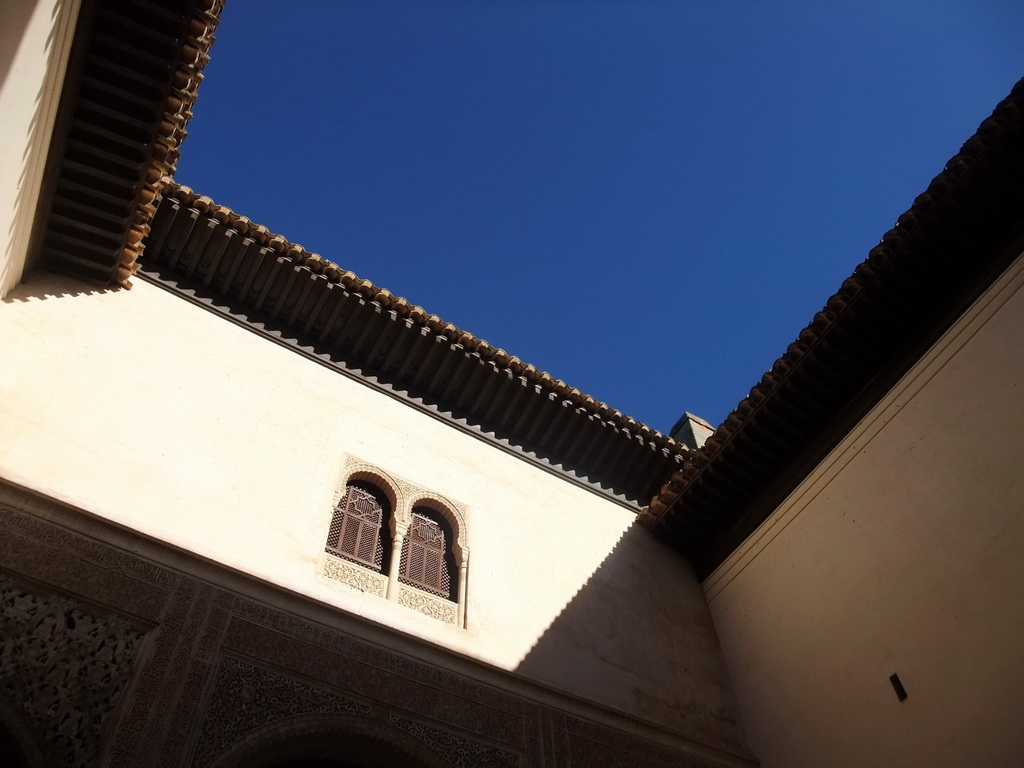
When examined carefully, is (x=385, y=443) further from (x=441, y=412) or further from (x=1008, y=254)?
(x=1008, y=254)

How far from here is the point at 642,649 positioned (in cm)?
554

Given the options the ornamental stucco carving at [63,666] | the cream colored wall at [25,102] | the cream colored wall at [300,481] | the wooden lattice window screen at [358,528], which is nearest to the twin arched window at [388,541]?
the wooden lattice window screen at [358,528]

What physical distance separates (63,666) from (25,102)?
2.40 meters

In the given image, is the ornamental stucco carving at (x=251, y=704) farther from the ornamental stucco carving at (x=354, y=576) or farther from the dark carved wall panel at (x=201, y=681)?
the ornamental stucco carving at (x=354, y=576)

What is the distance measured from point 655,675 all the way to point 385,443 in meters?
2.11

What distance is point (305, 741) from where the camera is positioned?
3879mm

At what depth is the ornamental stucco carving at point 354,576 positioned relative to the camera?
4.70 metres

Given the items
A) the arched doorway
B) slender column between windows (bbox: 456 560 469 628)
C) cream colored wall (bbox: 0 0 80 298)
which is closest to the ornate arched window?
slender column between windows (bbox: 456 560 469 628)

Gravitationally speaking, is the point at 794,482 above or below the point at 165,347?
above

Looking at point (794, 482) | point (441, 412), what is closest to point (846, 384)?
point (794, 482)

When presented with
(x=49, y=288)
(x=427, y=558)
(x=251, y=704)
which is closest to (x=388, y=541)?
(x=427, y=558)

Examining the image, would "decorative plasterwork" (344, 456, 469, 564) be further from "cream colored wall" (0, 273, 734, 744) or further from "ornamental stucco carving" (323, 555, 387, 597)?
"ornamental stucco carving" (323, 555, 387, 597)

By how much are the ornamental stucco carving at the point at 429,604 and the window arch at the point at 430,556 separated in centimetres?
6

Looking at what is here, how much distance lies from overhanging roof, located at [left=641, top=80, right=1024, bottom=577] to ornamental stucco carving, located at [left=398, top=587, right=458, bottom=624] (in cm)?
209
